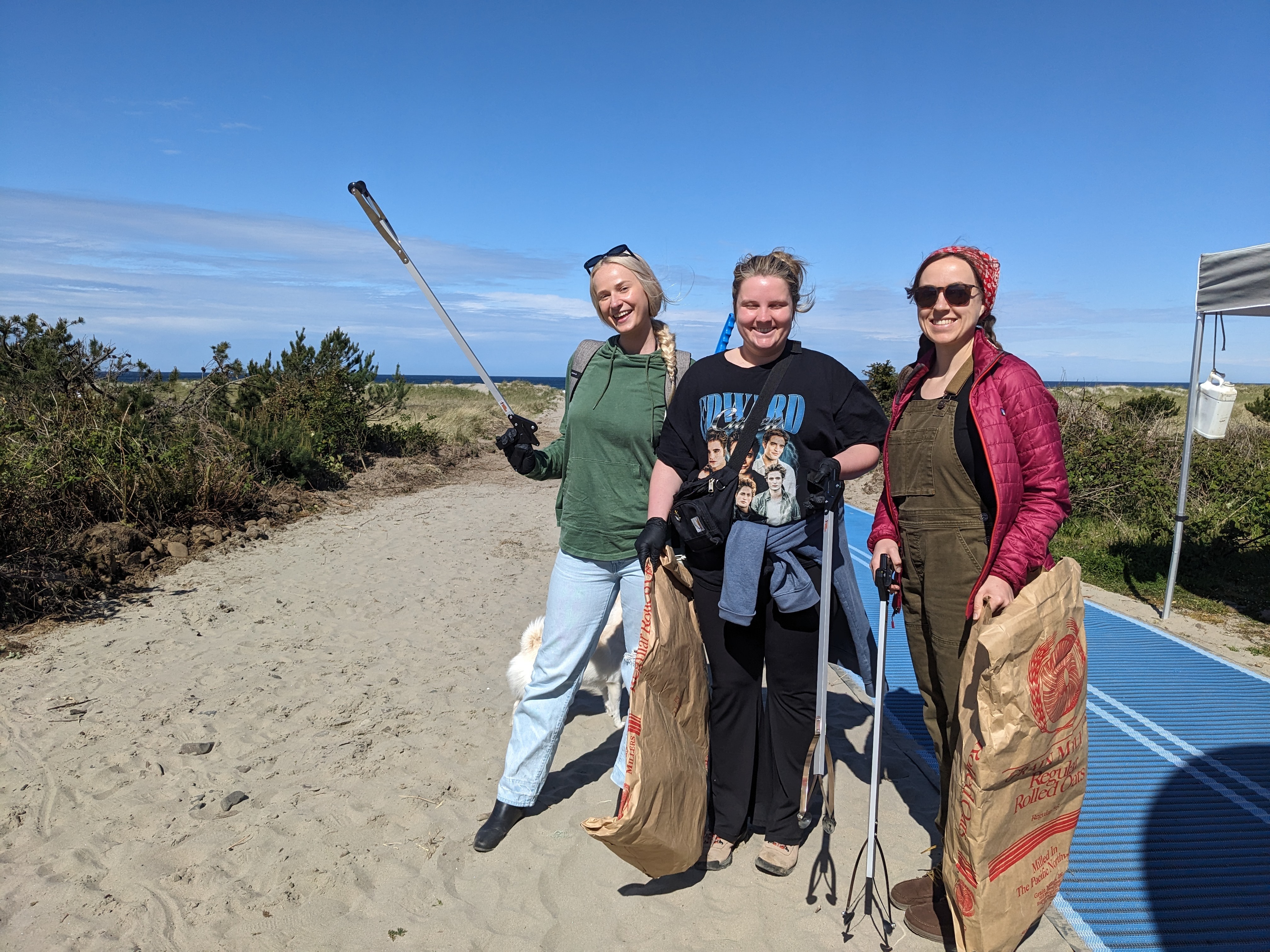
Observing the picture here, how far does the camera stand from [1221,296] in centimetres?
514

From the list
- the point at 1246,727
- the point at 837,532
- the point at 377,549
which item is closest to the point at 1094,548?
the point at 1246,727

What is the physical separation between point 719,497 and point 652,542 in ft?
0.88

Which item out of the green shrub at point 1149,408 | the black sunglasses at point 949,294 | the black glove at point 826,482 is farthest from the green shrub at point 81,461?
the green shrub at point 1149,408

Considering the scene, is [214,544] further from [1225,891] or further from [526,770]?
[1225,891]

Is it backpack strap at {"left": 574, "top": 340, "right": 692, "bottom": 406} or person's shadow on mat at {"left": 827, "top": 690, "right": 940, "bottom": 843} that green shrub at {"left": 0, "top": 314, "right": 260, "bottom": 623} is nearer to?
backpack strap at {"left": 574, "top": 340, "right": 692, "bottom": 406}

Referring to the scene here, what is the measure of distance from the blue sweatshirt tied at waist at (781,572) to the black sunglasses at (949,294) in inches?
28.4

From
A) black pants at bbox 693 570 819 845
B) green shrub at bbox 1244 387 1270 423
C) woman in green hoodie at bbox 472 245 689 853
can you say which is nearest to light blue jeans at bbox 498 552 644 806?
woman in green hoodie at bbox 472 245 689 853

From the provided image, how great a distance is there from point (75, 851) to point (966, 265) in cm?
A: 376

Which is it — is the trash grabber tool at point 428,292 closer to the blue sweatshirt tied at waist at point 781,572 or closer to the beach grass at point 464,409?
the blue sweatshirt tied at waist at point 781,572

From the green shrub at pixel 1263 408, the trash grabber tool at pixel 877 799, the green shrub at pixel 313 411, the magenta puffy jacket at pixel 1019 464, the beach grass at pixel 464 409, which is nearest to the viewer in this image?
the magenta puffy jacket at pixel 1019 464

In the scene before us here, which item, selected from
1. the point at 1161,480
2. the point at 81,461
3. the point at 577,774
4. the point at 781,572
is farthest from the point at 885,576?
the point at 1161,480

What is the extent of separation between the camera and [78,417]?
788cm

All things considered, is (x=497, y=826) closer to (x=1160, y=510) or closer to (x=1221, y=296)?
(x=1221, y=296)

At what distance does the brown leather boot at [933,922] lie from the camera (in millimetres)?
2455
